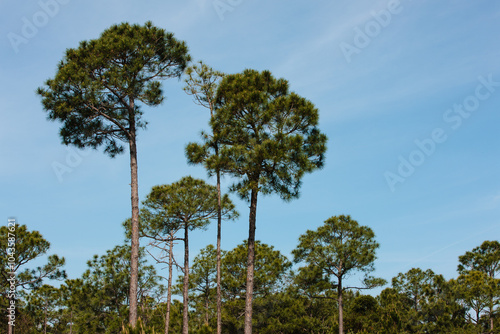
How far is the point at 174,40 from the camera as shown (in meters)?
17.4

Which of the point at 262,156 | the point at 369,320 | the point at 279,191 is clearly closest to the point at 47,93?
the point at 262,156

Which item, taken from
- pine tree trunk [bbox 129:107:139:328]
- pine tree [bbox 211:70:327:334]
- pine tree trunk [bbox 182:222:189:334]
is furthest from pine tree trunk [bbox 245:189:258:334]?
pine tree trunk [bbox 182:222:189:334]

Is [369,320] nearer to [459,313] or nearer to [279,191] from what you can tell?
[459,313]

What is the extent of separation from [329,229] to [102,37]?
80.0ft

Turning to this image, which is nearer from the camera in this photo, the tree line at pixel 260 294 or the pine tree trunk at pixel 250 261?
the pine tree trunk at pixel 250 261

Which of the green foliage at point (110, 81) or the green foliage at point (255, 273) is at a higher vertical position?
the green foliage at point (110, 81)

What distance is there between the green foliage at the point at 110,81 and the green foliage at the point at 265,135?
2.94 meters

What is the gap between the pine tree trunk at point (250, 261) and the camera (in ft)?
51.8

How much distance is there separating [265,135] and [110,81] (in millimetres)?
6496

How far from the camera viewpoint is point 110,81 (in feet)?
51.6

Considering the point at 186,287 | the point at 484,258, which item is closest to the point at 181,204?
the point at 186,287

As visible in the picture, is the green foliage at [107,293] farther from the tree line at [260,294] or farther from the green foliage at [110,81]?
the green foliage at [110,81]

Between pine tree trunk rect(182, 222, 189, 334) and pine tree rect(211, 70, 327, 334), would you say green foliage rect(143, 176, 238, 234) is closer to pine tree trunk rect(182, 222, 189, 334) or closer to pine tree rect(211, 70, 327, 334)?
pine tree trunk rect(182, 222, 189, 334)

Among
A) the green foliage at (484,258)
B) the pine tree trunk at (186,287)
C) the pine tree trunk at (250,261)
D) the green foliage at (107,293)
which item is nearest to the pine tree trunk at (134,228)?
the pine tree trunk at (250,261)
